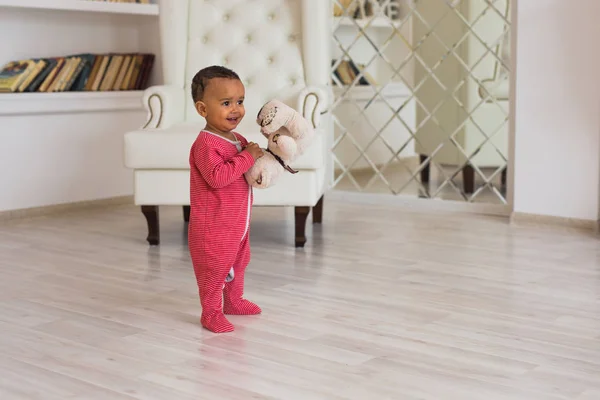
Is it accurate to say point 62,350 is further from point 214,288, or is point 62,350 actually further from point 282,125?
point 282,125

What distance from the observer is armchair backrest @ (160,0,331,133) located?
144 inches

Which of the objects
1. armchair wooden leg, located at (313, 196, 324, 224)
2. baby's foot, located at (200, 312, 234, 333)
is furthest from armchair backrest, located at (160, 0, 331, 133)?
baby's foot, located at (200, 312, 234, 333)

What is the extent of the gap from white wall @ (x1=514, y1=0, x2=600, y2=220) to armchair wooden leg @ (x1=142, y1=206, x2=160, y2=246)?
1470 millimetres

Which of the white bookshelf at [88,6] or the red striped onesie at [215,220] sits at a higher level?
the white bookshelf at [88,6]

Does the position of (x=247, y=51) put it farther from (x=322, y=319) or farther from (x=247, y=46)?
(x=322, y=319)

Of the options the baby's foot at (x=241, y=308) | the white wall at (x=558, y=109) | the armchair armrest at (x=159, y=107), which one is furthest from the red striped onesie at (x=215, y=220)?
the white wall at (x=558, y=109)

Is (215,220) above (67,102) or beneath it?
beneath

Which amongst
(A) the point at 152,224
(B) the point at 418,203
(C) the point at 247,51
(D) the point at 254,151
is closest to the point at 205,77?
(D) the point at 254,151

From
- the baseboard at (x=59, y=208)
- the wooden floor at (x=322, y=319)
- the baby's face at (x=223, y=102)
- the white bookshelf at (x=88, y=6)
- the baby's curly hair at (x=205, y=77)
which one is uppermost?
the white bookshelf at (x=88, y=6)

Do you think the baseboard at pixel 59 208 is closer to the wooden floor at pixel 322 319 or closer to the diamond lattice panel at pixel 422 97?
the wooden floor at pixel 322 319

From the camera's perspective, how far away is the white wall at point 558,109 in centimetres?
342

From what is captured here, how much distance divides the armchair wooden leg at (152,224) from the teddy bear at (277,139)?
1.19 meters

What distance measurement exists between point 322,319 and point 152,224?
122cm

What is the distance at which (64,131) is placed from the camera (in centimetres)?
420
